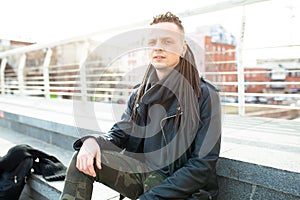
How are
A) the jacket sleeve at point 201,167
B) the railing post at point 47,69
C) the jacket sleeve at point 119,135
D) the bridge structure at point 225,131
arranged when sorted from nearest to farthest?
the jacket sleeve at point 201,167 < the bridge structure at point 225,131 < the jacket sleeve at point 119,135 < the railing post at point 47,69

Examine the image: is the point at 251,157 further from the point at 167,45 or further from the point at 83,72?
the point at 83,72

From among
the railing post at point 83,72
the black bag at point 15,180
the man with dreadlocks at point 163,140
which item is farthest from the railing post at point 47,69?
the man with dreadlocks at point 163,140

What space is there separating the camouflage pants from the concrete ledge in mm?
342

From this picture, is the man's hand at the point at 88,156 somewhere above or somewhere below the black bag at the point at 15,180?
above

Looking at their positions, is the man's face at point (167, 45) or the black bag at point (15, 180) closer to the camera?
the man's face at point (167, 45)

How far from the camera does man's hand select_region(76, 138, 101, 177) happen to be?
1279 millimetres

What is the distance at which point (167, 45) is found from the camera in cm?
134

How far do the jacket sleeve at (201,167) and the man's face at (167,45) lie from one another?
26 cm

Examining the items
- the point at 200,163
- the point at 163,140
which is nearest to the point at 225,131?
the point at 163,140

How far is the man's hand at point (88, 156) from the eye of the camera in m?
1.28

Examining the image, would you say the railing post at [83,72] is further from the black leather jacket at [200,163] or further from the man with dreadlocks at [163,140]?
the black leather jacket at [200,163]

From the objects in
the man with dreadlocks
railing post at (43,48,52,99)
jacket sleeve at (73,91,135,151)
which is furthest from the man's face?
railing post at (43,48,52,99)

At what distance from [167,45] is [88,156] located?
0.64 metres

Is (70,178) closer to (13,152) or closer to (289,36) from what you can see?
(13,152)
